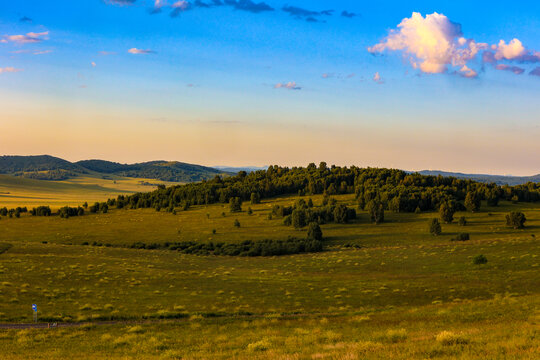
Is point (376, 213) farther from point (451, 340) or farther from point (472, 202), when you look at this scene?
point (451, 340)

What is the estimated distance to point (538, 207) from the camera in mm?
169500

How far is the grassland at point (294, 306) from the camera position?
17.8 metres

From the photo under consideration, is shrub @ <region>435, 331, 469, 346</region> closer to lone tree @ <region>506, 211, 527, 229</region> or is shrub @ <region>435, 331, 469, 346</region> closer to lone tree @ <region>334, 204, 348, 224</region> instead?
lone tree @ <region>506, 211, 527, 229</region>

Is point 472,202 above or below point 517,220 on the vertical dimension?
above

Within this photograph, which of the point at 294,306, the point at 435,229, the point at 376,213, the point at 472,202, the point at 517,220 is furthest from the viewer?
the point at 472,202

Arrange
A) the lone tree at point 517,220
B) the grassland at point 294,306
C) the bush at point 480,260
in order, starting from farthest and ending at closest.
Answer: the lone tree at point 517,220 < the bush at point 480,260 < the grassland at point 294,306

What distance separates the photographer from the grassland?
1778 centimetres

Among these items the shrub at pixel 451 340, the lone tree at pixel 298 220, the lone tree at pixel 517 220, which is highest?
the shrub at pixel 451 340

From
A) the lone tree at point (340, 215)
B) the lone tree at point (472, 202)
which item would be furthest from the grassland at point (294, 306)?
the lone tree at point (472, 202)

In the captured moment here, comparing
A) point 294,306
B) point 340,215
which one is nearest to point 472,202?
point 340,215

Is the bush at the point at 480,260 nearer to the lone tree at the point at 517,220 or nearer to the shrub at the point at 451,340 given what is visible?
the shrub at the point at 451,340

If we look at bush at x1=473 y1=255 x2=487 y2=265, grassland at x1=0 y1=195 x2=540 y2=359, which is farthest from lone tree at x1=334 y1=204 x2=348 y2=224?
bush at x1=473 y1=255 x2=487 y2=265

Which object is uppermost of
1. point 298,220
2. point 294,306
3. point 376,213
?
point 376,213

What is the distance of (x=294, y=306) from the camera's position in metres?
37.6
